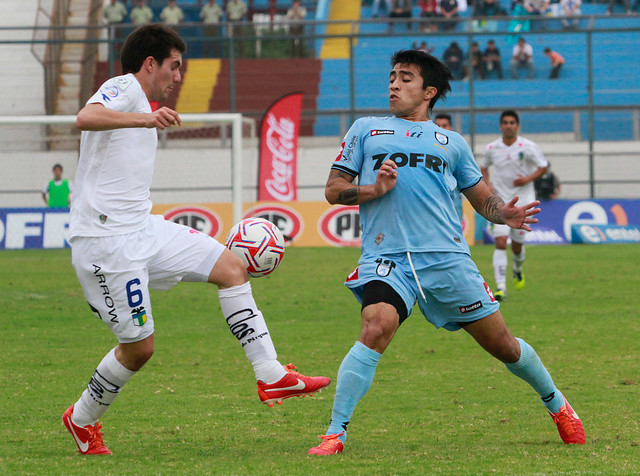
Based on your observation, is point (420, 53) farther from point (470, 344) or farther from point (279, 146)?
point (279, 146)

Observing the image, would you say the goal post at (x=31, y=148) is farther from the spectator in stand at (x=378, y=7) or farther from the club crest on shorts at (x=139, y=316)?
the club crest on shorts at (x=139, y=316)

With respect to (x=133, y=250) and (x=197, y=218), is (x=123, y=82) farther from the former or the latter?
(x=197, y=218)

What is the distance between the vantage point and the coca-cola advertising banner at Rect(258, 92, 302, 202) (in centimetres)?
2348

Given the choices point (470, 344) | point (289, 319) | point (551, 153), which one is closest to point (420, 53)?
point (470, 344)

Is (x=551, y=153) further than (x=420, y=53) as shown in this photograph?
Yes

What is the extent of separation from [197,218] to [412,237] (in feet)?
55.0

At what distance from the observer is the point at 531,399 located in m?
6.82

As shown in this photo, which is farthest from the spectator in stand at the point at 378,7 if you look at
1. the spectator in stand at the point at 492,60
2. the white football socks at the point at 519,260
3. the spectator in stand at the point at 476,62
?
the white football socks at the point at 519,260

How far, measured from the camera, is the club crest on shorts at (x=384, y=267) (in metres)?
5.15

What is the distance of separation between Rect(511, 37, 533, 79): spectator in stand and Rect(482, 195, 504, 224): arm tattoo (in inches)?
928

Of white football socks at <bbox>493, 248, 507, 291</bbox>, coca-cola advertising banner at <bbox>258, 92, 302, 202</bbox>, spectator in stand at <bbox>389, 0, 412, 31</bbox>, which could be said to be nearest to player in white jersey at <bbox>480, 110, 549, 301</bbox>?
white football socks at <bbox>493, 248, 507, 291</bbox>

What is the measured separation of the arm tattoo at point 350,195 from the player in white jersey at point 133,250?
678 mm

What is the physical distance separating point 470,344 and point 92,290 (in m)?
5.37

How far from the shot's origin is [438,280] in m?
5.19
